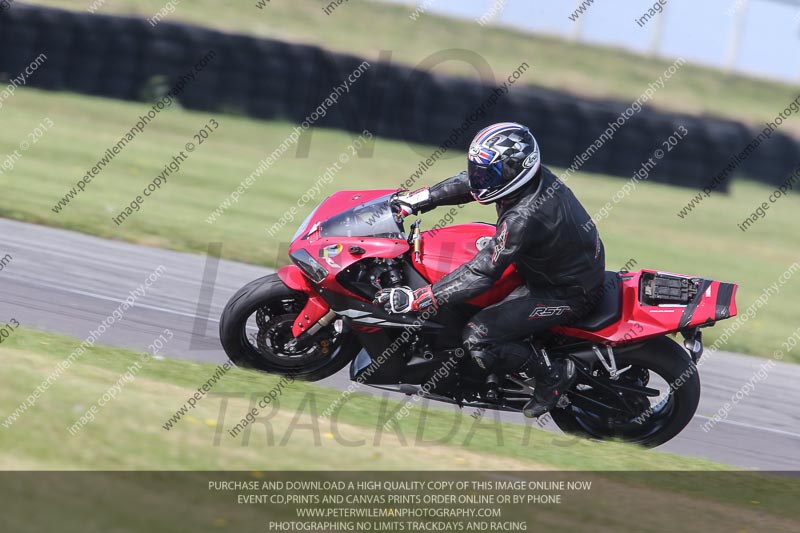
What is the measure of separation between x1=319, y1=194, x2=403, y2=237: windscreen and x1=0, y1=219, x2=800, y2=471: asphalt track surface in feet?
3.91

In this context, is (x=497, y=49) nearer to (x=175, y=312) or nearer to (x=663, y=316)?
(x=175, y=312)

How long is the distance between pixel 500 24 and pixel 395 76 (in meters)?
11.9

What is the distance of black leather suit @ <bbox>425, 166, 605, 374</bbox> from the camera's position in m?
5.78

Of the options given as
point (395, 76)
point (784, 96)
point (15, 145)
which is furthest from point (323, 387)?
point (784, 96)

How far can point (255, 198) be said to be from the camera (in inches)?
572

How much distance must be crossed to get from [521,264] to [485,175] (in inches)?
25.5

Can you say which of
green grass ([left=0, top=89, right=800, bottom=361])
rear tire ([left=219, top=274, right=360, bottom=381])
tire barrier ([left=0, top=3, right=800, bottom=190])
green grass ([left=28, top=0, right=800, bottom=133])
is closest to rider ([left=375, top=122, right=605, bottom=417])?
rear tire ([left=219, top=274, right=360, bottom=381])

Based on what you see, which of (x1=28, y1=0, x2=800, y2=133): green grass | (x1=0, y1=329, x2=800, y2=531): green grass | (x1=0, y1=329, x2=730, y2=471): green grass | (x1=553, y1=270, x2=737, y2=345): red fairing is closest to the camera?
(x1=0, y1=329, x2=800, y2=531): green grass

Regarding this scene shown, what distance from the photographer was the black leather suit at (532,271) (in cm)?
578

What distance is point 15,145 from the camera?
14812 mm

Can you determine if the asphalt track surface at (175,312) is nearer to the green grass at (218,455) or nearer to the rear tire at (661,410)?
the rear tire at (661,410)

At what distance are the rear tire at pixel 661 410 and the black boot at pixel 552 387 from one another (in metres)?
0.35

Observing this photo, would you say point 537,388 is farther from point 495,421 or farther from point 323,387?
point 323,387

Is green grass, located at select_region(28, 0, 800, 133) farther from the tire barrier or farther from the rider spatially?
the rider
